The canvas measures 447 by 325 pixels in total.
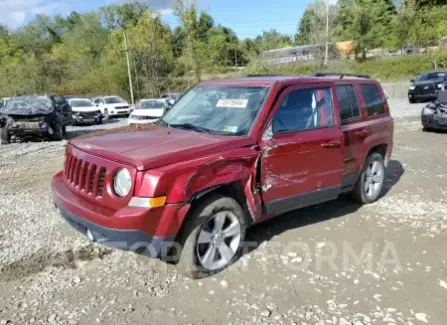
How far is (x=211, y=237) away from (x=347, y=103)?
8.28 feet

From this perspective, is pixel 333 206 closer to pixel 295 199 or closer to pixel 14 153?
pixel 295 199

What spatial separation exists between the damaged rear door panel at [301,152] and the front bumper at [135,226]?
3.54 ft

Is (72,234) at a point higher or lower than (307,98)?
lower

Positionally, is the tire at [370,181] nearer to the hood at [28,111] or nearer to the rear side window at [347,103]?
the rear side window at [347,103]

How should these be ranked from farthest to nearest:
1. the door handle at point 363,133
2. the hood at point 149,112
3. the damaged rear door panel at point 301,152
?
the hood at point 149,112 < the door handle at point 363,133 < the damaged rear door panel at point 301,152

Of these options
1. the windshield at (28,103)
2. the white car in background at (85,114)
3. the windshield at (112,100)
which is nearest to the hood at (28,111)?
the windshield at (28,103)

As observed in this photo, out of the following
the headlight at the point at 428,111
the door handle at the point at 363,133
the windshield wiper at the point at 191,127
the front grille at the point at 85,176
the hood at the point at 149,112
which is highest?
the windshield wiper at the point at 191,127

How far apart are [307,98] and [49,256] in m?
3.09

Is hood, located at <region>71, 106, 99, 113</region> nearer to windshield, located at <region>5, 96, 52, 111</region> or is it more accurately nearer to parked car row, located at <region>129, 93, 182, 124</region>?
parked car row, located at <region>129, 93, 182, 124</region>

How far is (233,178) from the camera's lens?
3775 millimetres

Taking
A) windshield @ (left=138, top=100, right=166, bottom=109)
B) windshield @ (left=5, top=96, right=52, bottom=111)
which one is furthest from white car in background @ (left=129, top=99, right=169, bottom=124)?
windshield @ (left=5, top=96, right=52, bottom=111)

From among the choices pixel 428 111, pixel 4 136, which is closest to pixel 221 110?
pixel 428 111

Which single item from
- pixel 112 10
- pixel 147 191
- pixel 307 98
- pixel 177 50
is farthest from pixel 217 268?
pixel 112 10

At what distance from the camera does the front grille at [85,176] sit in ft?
11.7
